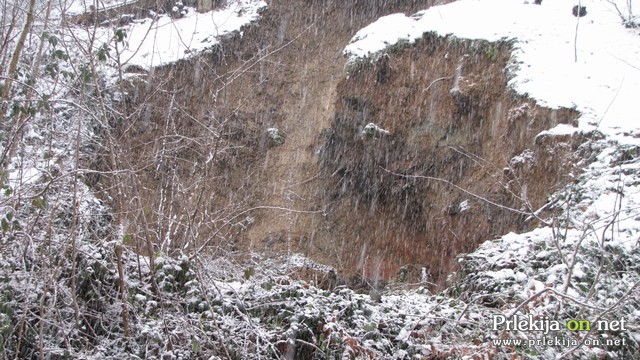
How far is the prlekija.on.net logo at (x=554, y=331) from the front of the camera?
3.99 meters

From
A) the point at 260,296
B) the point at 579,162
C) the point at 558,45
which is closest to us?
the point at 260,296

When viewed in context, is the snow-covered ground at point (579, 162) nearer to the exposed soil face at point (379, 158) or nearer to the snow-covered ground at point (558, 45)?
the snow-covered ground at point (558, 45)

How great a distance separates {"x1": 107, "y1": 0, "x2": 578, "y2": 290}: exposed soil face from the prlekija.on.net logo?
294cm

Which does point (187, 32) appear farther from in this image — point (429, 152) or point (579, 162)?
point (579, 162)

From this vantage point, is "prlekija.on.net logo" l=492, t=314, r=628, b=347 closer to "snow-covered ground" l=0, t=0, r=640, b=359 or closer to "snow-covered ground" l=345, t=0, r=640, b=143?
"snow-covered ground" l=0, t=0, r=640, b=359

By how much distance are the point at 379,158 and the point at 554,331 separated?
225 inches

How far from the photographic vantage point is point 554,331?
13.3ft

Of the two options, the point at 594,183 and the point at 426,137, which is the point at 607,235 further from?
the point at 426,137

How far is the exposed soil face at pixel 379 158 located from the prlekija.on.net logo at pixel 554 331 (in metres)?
2.94

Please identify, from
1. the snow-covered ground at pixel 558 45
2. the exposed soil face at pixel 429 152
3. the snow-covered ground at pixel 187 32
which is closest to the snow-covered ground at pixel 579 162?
the snow-covered ground at pixel 558 45

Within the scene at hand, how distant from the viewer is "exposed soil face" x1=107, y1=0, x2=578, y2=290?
25.1ft

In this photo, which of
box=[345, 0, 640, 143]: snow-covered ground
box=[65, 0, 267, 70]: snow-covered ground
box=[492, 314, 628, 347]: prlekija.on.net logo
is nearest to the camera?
box=[492, 314, 628, 347]: prlekija.on.net logo

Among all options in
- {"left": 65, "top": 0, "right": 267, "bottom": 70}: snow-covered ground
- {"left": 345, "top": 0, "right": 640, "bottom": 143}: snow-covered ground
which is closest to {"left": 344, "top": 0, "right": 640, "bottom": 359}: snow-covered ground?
{"left": 345, "top": 0, "right": 640, "bottom": 143}: snow-covered ground

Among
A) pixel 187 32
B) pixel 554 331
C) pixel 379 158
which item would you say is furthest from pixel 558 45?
pixel 187 32
